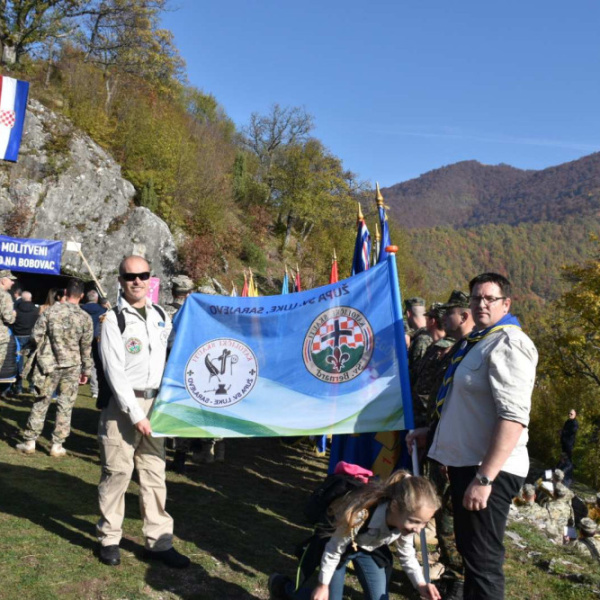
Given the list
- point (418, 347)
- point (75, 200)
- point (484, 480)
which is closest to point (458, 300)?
point (418, 347)

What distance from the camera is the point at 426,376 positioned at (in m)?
5.29

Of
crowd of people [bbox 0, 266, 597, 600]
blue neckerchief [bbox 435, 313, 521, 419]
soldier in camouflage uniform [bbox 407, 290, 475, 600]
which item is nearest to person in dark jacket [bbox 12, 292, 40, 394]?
crowd of people [bbox 0, 266, 597, 600]

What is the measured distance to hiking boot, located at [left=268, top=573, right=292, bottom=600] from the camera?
12.1 feet

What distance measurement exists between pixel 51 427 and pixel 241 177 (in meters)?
35.8

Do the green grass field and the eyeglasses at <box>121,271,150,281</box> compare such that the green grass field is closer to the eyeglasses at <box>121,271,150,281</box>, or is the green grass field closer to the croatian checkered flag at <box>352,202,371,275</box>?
the eyeglasses at <box>121,271,150,281</box>

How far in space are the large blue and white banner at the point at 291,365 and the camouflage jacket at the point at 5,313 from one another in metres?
3.90

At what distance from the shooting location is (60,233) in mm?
22656

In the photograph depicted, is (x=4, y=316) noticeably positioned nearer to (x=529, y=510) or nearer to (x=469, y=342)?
(x=469, y=342)

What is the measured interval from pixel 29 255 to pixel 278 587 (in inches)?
501

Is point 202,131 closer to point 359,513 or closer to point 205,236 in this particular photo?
point 205,236

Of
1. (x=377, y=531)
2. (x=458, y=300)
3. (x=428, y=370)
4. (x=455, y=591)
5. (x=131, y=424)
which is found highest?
(x=458, y=300)

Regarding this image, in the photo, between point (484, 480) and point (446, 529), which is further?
point (446, 529)

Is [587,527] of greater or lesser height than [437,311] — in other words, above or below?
below

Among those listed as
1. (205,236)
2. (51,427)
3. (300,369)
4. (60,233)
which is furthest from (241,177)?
(300,369)
